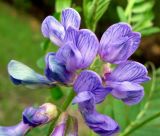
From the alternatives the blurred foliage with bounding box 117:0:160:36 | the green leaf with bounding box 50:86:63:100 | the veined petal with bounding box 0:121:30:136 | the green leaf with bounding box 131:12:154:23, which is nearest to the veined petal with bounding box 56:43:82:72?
the veined petal with bounding box 0:121:30:136

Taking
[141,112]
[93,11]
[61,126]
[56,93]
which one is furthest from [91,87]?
[141,112]

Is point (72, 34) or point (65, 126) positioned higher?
point (72, 34)

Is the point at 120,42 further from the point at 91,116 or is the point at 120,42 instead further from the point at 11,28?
the point at 11,28

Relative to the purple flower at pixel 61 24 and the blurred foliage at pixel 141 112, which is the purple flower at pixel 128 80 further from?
the blurred foliage at pixel 141 112

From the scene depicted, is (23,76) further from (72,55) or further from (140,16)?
(140,16)

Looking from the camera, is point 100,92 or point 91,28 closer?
point 100,92

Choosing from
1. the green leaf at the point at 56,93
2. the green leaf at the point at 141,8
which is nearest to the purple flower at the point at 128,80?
the green leaf at the point at 56,93

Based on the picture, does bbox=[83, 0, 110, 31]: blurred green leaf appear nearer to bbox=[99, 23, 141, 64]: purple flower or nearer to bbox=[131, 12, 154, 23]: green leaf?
bbox=[99, 23, 141, 64]: purple flower
